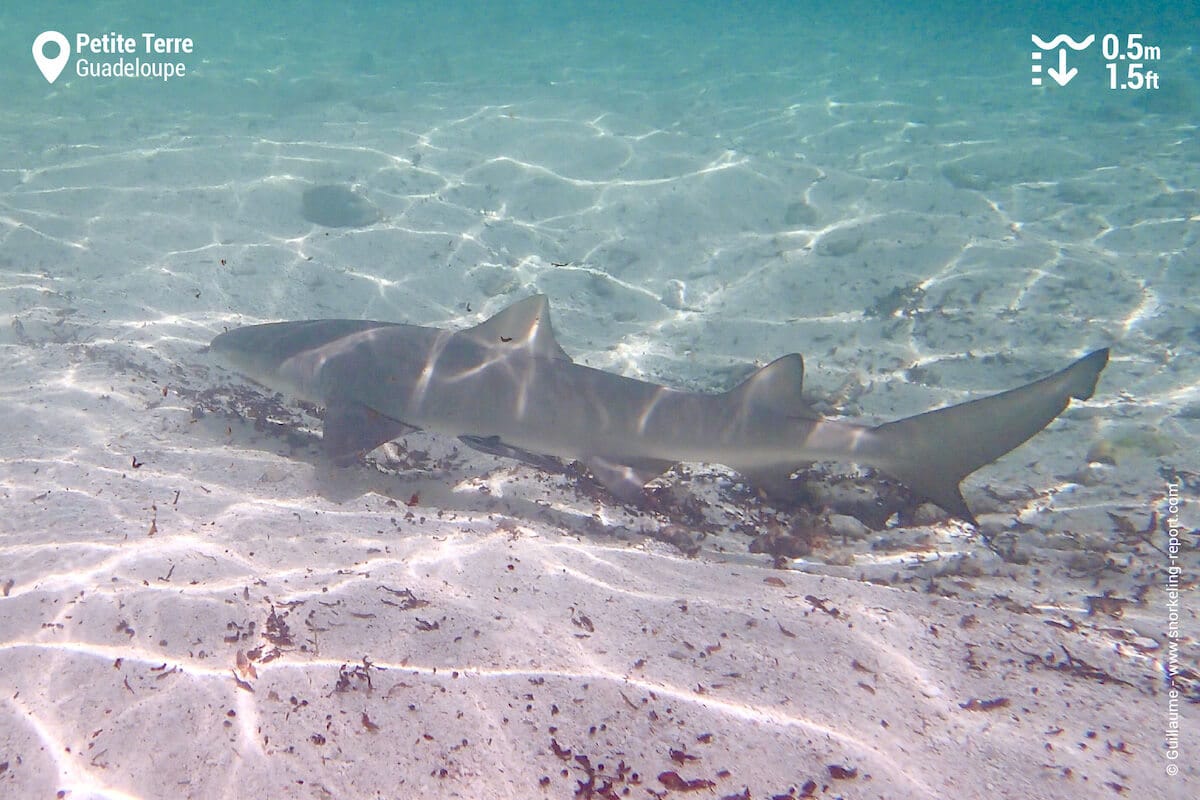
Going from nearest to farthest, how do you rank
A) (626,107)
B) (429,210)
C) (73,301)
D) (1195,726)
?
1. (1195,726)
2. (73,301)
3. (429,210)
4. (626,107)

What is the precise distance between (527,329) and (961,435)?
10.8 feet

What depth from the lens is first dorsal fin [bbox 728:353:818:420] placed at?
4.67 m

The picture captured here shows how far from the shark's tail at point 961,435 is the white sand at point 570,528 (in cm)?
53

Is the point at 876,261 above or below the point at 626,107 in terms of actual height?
below

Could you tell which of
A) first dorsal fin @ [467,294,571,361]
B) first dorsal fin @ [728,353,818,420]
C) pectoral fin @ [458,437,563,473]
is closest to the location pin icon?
first dorsal fin @ [467,294,571,361]

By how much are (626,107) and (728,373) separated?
14.2 meters

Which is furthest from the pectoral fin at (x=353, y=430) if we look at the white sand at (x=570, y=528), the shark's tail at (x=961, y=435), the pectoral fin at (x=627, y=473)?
the shark's tail at (x=961, y=435)

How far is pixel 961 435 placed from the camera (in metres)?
4.50

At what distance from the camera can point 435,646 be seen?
9.34 feet

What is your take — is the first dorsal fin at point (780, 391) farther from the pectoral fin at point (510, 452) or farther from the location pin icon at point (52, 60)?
the location pin icon at point (52, 60)

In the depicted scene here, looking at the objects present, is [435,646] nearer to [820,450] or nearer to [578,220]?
[820,450]

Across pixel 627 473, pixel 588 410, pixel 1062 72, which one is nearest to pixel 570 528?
pixel 627 473

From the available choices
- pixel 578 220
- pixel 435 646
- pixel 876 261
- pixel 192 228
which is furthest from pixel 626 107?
pixel 435 646

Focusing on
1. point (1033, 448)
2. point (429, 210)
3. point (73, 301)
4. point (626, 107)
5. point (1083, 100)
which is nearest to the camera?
point (1033, 448)
